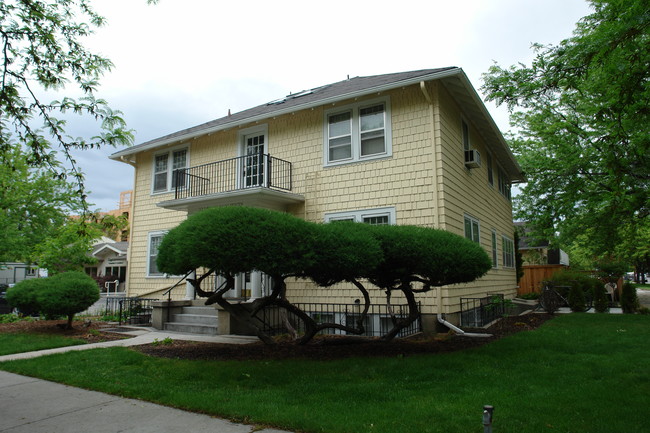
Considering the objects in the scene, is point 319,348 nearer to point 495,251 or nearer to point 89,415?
point 89,415

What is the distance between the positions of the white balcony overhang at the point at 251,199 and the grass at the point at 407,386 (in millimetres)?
4752

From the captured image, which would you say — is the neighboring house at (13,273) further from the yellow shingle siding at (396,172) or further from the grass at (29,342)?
the grass at (29,342)

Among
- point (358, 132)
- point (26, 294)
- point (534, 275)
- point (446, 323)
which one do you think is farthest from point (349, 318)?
point (534, 275)

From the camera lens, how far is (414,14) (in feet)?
26.3

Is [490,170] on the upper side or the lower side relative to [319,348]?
upper

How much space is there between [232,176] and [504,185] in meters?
13.0

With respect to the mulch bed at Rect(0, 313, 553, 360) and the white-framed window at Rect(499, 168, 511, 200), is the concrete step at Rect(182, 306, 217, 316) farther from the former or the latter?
the white-framed window at Rect(499, 168, 511, 200)

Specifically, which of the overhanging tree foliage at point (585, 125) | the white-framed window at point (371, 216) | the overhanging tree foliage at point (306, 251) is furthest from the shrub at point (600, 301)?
the overhanging tree foliage at point (306, 251)

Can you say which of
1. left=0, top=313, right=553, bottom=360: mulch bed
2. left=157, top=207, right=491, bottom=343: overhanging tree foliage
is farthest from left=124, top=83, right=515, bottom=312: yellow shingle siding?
left=157, top=207, right=491, bottom=343: overhanging tree foliage

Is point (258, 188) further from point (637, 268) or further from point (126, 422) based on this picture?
point (637, 268)

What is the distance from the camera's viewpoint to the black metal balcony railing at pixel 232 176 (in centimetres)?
1253

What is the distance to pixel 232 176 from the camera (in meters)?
13.6

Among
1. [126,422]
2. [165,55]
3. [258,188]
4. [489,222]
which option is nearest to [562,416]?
[126,422]

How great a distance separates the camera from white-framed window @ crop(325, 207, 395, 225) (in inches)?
424
